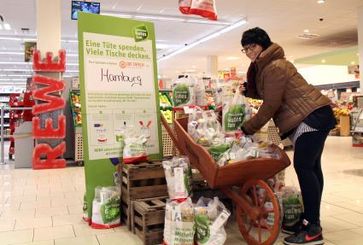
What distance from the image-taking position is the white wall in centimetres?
2068

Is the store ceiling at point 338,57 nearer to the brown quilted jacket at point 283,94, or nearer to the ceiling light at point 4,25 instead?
the ceiling light at point 4,25

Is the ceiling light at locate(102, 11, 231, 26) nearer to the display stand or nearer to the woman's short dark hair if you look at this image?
the display stand

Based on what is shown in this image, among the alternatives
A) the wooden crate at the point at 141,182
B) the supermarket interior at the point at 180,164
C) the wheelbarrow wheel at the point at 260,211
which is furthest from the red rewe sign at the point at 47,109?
the wheelbarrow wheel at the point at 260,211

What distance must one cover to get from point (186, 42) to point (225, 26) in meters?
2.79

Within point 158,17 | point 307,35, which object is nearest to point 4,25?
point 158,17

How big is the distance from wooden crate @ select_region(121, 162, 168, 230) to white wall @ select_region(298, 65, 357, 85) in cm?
1906

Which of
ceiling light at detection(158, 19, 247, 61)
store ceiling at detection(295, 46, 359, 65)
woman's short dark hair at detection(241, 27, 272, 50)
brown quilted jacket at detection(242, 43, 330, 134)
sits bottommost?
brown quilted jacket at detection(242, 43, 330, 134)

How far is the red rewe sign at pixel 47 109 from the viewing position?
6.68 m

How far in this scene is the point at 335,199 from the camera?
4.15 meters

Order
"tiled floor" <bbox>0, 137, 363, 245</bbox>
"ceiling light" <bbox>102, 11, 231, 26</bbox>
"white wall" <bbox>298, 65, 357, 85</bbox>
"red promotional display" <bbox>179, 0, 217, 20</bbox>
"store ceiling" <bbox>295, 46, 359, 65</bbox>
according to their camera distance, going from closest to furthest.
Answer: "tiled floor" <bbox>0, 137, 363, 245</bbox> < "red promotional display" <bbox>179, 0, 217, 20</bbox> < "ceiling light" <bbox>102, 11, 231, 26</bbox> < "store ceiling" <bbox>295, 46, 359, 65</bbox> < "white wall" <bbox>298, 65, 357, 85</bbox>

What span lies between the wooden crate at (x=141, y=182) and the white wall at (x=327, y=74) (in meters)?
19.1

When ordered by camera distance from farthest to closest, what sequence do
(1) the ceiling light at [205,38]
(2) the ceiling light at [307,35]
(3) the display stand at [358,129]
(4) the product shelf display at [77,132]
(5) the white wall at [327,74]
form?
1. (5) the white wall at [327,74]
2. (2) the ceiling light at [307,35]
3. (1) the ceiling light at [205,38]
4. (4) the product shelf display at [77,132]
5. (3) the display stand at [358,129]

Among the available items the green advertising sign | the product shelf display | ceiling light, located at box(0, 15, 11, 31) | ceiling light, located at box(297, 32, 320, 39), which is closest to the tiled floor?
the green advertising sign

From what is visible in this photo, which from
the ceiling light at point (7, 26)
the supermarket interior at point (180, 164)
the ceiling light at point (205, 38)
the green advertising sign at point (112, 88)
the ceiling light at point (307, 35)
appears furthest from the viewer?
the ceiling light at point (307, 35)
